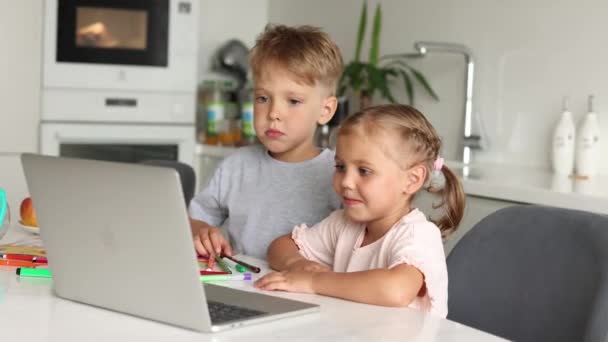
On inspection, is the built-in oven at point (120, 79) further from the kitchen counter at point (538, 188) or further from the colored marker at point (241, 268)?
the colored marker at point (241, 268)

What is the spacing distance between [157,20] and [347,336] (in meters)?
2.91

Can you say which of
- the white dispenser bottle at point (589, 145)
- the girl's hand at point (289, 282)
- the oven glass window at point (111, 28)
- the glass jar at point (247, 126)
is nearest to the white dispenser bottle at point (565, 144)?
the white dispenser bottle at point (589, 145)

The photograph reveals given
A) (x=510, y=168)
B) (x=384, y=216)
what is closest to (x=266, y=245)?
(x=384, y=216)

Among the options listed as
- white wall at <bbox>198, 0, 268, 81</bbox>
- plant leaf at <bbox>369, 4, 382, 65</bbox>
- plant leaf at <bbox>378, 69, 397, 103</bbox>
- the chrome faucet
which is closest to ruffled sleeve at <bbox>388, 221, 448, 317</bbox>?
the chrome faucet

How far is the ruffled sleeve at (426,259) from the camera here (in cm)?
131

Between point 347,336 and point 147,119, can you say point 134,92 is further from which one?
point 347,336

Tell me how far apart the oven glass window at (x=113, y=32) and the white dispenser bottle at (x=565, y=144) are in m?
1.72

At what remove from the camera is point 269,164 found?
6.10ft

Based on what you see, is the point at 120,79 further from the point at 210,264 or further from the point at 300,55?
the point at 210,264

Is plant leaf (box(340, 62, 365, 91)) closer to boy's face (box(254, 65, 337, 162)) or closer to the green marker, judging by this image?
boy's face (box(254, 65, 337, 162))

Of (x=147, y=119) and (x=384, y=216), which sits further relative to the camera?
(x=147, y=119)

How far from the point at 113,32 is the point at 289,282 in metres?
2.64

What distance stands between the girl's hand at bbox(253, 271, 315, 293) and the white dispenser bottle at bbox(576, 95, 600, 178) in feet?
5.26

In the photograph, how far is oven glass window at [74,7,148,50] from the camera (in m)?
3.65
